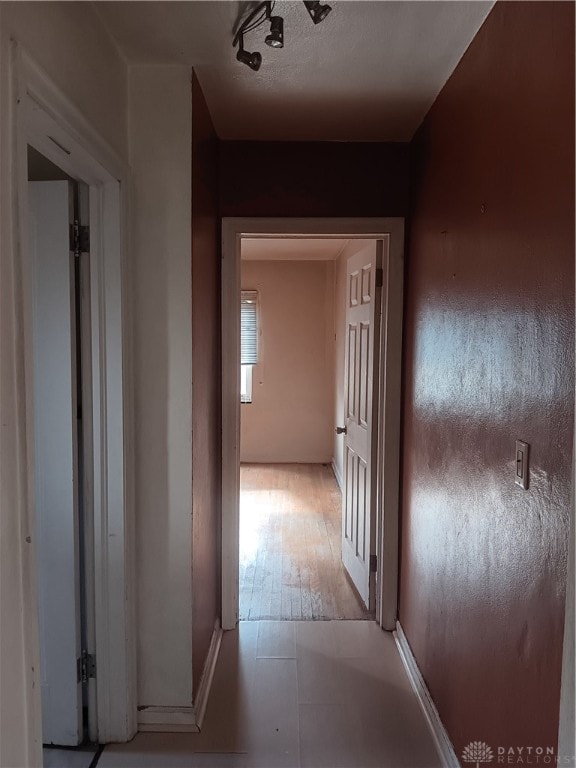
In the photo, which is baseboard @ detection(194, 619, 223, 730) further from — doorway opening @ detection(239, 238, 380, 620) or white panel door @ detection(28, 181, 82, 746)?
doorway opening @ detection(239, 238, 380, 620)

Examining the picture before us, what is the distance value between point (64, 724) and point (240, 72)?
2401mm

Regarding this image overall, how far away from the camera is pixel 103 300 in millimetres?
1892

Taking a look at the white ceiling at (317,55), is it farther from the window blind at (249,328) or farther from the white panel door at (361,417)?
the window blind at (249,328)

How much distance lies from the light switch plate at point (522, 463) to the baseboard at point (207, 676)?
1562mm

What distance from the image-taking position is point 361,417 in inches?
127

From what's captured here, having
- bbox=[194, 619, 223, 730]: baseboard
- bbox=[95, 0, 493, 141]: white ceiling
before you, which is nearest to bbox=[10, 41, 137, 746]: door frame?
bbox=[194, 619, 223, 730]: baseboard

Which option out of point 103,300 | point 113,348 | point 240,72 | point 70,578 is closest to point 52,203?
point 103,300

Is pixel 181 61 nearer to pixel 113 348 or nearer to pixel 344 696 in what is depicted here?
pixel 113 348

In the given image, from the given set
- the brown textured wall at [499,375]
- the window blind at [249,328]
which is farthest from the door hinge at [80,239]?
the window blind at [249,328]

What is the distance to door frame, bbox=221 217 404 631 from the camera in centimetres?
273

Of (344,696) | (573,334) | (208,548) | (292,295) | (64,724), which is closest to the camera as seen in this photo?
(573,334)

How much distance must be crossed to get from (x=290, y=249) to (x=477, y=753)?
4.69 metres

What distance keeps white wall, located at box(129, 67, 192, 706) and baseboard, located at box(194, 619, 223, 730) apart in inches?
3.6

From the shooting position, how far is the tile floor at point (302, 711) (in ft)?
6.49
